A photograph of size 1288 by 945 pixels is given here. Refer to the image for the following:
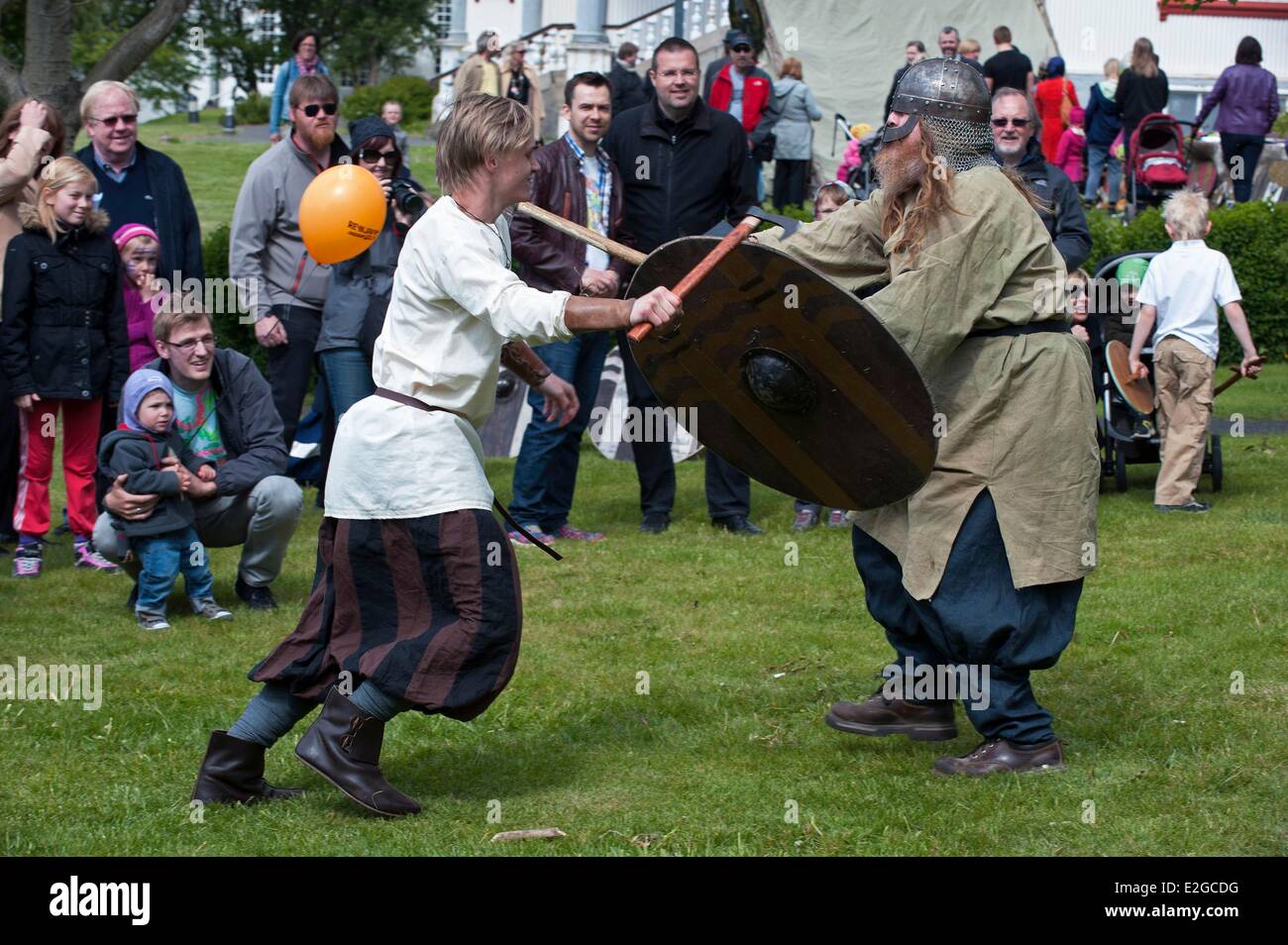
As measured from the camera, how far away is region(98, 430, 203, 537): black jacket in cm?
724

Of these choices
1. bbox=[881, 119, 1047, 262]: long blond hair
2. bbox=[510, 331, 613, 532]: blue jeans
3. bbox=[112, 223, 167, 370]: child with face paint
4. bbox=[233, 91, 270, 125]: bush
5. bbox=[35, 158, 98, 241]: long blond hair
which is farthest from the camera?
bbox=[233, 91, 270, 125]: bush

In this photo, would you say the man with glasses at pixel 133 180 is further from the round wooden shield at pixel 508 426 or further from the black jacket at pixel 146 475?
the round wooden shield at pixel 508 426

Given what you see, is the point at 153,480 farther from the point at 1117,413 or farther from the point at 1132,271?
the point at 1132,271

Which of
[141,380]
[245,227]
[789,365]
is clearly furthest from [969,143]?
[245,227]

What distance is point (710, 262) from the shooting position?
430 centimetres

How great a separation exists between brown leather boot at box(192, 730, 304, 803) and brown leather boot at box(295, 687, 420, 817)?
199mm

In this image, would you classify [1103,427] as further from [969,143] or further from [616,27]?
[616,27]

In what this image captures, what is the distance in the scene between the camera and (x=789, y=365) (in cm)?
476

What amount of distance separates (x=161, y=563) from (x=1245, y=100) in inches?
599

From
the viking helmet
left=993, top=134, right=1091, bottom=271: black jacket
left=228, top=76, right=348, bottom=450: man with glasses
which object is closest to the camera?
left=228, top=76, right=348, bottom=450: man with glasses

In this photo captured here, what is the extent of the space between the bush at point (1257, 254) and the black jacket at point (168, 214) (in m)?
9.14

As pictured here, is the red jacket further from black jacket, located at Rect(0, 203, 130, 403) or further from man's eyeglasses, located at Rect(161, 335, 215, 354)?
man's eyeglasses, located at Rect(161, 335, 215, 354)

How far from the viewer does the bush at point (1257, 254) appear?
15547mm

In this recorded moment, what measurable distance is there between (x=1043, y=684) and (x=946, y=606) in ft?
4.47
